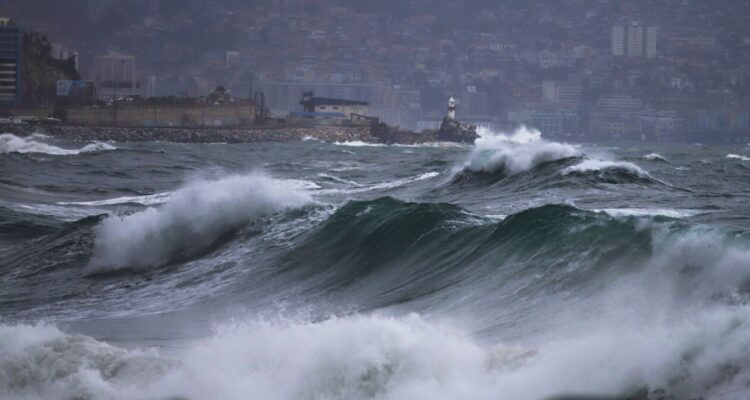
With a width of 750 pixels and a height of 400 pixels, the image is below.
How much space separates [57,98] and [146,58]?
→ 324ft

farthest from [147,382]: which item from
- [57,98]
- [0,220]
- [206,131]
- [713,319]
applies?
[57,98]

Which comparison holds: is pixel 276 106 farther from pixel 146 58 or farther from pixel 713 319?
pixel 713 319

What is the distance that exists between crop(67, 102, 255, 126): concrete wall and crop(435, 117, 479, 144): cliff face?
16139mm

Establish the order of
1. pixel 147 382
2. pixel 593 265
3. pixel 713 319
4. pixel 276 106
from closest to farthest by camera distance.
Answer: pixel 713 319
pixel 147 382
pixel 593 265
pixel 276 106

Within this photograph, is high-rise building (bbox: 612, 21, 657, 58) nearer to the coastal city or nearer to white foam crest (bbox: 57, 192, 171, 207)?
the coastal city

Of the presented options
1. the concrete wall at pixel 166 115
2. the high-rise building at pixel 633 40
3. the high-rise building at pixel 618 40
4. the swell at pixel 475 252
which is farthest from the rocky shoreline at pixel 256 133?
the high-rise building at pixel 618 40

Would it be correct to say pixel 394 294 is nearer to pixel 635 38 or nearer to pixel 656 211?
pixel 656 211

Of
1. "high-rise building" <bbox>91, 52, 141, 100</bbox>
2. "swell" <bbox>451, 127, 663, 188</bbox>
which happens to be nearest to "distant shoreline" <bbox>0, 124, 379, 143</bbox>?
"swell" <bbox>451, 127, 663, 188</bbox>

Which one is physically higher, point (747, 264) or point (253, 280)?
point (747, 264)

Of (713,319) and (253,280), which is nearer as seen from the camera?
(713,319)

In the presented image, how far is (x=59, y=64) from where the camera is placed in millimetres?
119438

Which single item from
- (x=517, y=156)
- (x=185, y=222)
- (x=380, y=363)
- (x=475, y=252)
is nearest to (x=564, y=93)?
(x=517, y=156)

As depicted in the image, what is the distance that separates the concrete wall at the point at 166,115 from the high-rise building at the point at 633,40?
89.2 m

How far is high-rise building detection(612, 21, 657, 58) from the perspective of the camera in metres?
Result: 182
